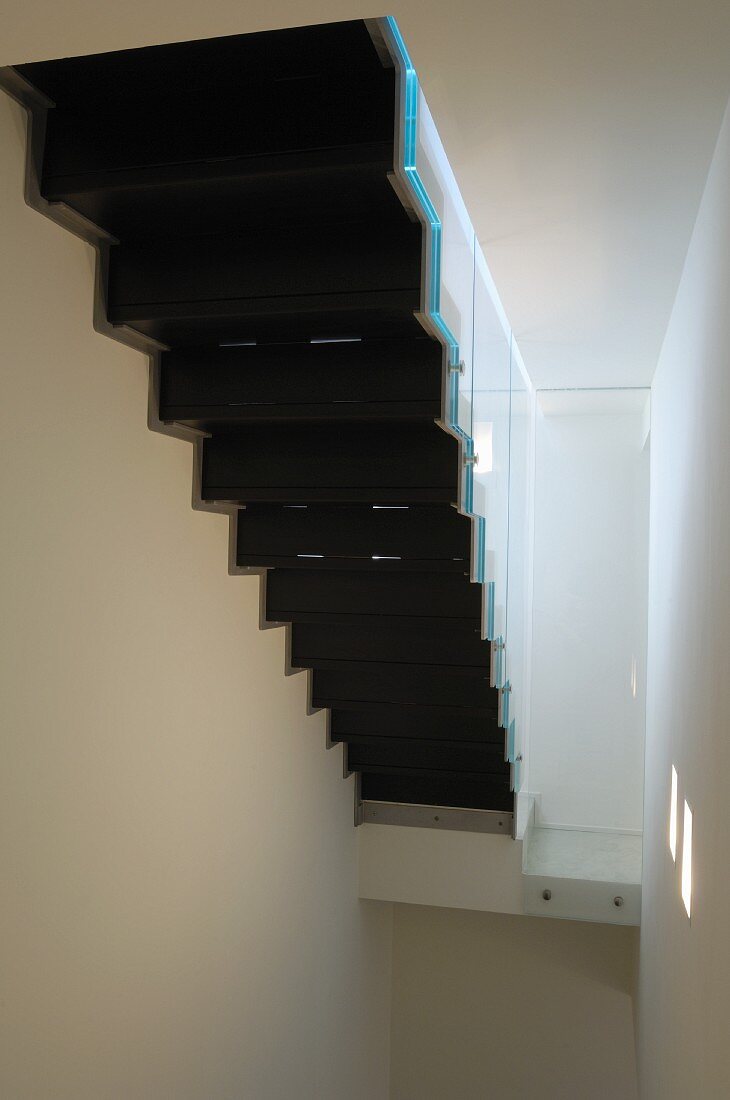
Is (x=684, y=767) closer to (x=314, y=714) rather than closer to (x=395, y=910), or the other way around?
(x=314, y=714)

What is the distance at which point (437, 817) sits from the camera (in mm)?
5988

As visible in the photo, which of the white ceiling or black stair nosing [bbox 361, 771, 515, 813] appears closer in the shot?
the white ceiling

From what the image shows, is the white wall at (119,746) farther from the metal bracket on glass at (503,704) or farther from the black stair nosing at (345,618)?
the metal bracket on glass at (503,704)

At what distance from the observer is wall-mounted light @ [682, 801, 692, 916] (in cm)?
344

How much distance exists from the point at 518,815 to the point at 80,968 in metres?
3.53

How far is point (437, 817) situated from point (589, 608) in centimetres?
187

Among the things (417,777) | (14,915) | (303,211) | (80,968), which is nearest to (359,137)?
(303,211)

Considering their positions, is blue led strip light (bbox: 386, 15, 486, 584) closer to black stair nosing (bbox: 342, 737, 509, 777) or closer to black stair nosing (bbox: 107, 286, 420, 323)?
black stair nosing (bbox: 107, 286, 420, 323)

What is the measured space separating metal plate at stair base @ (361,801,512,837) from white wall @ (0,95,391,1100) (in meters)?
1.28

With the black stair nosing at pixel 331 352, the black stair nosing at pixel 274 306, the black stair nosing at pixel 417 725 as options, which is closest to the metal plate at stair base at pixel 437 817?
the black stair nosing at pixel 417 725

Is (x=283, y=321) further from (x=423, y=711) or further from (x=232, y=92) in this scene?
(x=423, y=711)

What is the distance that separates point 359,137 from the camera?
2.00 metres

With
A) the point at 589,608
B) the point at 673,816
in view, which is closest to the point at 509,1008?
the point at 589,608

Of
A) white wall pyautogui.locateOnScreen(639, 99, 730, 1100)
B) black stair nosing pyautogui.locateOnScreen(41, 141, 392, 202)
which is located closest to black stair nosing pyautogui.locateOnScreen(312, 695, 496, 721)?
white wall pyautogui.locateOnScreen(639, 99, 730, 1100)
